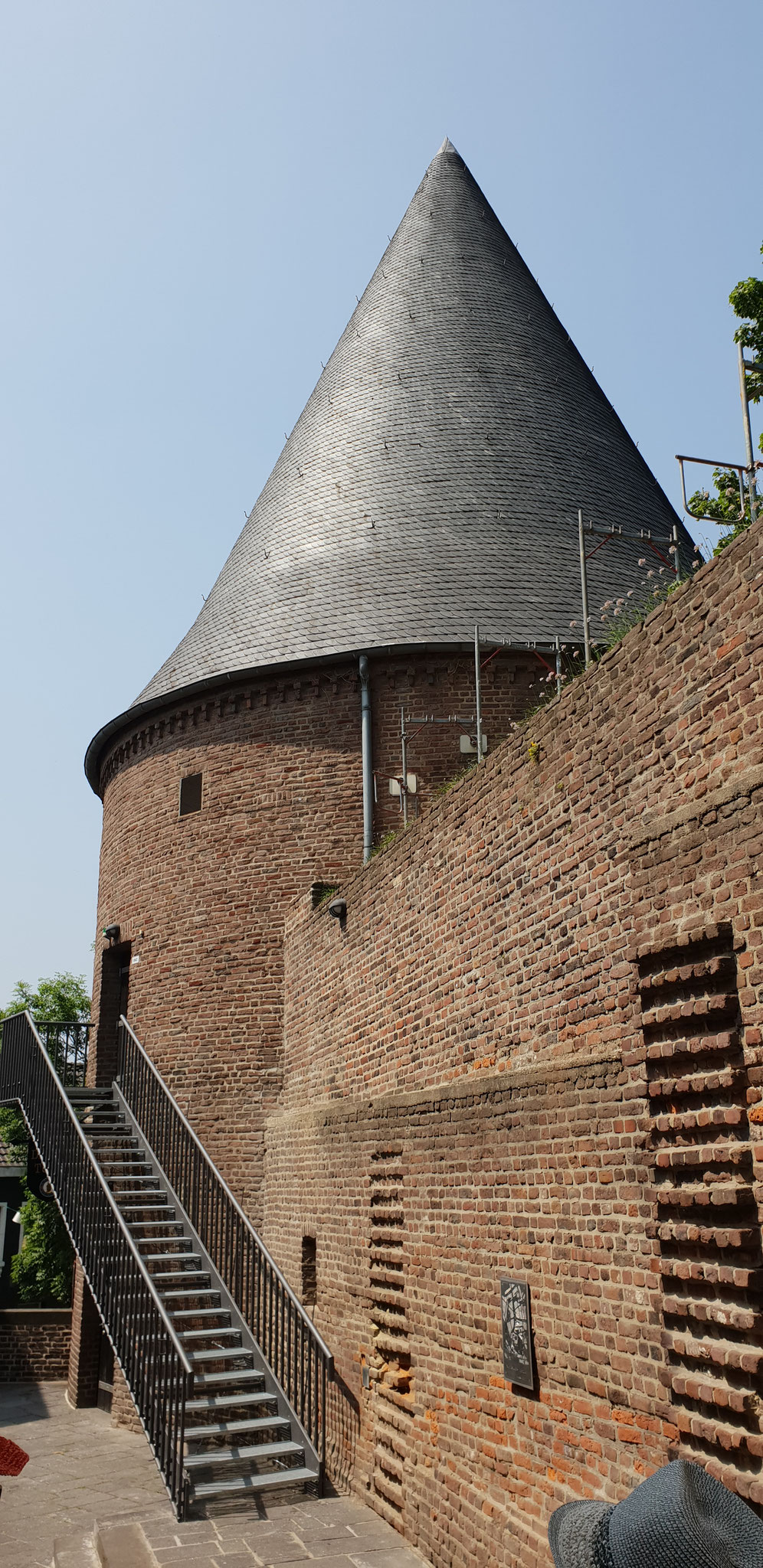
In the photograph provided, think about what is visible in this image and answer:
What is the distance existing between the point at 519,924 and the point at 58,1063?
10.6 metres

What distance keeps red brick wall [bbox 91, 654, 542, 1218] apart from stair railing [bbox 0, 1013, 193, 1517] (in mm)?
1438

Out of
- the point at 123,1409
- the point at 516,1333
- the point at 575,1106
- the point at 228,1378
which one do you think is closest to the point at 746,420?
the point at 575,1106

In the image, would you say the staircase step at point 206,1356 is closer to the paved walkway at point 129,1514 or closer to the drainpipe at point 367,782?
the paved walkway at point 129,1514

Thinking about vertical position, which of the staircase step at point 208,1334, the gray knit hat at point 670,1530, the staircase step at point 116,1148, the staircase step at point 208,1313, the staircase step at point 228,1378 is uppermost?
the staircase step at point 116,1148

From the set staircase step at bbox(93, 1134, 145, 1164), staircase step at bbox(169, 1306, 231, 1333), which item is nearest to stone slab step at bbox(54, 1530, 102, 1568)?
staircase step at bbox(169, 1306, 231, 1333)

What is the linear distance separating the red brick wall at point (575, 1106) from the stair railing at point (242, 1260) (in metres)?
0.35

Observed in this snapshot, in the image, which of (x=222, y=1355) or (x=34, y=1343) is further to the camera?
(x=34, y=1343)

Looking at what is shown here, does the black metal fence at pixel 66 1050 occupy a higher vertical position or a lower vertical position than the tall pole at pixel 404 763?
lower

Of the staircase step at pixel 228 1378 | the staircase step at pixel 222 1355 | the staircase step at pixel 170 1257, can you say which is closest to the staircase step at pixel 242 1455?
the staircase step at pixel 228 1378

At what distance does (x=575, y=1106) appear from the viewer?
543 cm

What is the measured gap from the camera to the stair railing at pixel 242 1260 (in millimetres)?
9016

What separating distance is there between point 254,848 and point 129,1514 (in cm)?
614

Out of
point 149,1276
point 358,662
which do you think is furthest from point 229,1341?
point 358,662

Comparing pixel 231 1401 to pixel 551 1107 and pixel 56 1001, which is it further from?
pixel 56 1001
